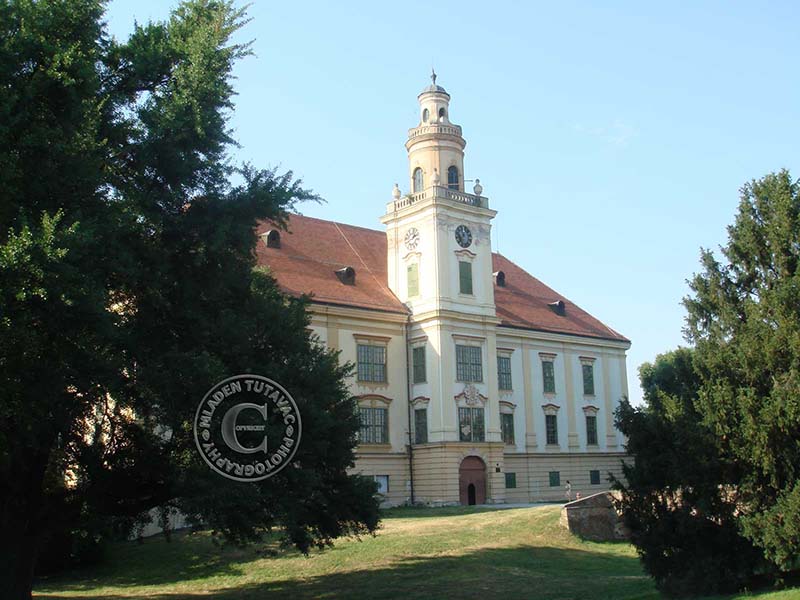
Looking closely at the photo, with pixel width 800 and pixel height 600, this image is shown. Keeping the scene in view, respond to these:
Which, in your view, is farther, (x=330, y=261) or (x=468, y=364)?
(x=330, y=261)

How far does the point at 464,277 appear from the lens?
144 feet

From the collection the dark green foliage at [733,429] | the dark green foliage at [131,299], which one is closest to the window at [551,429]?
the dark green foliage at [131,299]

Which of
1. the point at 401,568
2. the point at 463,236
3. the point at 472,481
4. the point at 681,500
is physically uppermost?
the point at 463,236

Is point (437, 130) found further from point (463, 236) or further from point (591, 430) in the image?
point (591, 430)

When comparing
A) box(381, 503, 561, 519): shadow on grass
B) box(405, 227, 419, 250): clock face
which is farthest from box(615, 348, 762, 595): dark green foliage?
box(405, 227, 419, 250): clock face

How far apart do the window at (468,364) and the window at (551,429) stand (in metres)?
6.71

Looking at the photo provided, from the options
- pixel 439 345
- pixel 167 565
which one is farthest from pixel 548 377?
pixel 167 565

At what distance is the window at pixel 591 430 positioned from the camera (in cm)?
5019

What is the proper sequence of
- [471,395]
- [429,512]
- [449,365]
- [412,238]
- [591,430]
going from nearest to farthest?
[429,512] → [449,365] → [471,395] → [412,238] → [591,430]

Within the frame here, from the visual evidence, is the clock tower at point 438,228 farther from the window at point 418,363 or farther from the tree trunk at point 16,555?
the tree trunk at point 16,555

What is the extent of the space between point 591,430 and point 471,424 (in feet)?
34.8

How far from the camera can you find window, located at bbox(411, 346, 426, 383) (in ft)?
141

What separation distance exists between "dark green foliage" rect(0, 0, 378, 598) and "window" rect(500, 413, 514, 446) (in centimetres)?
2607
